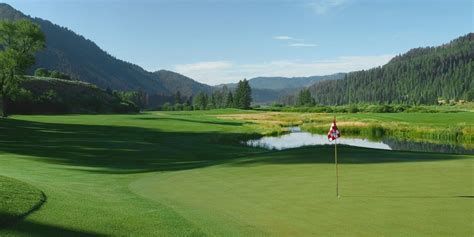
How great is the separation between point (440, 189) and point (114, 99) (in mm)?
139843

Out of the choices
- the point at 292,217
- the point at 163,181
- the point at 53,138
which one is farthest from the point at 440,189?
the point at 53,138

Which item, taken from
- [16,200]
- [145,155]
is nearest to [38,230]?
[16,200]

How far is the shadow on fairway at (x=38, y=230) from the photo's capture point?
8389mm

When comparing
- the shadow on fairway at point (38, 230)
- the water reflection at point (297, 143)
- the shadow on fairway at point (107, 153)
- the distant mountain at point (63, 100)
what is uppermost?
the distant mountain at point (63, 100)

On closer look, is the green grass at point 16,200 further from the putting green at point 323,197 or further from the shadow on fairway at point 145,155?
the shadow on fairway at point 145,155

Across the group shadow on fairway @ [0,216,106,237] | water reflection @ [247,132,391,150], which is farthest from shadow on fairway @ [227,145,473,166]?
water reflection @ [247,132,391,150]

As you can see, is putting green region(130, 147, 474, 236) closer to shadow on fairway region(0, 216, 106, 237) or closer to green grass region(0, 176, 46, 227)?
shadow on fairway region(0, 216, 106, 237)

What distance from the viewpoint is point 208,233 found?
31.2 feet

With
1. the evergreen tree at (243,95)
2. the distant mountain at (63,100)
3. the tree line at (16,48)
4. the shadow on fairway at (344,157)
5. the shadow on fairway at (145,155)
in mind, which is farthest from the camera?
the evergreen tree at (243,95)

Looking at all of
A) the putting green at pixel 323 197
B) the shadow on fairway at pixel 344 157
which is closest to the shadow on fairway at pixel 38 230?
the putting green at pixel 323 197

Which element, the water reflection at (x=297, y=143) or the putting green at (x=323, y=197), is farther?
the water reflection at (x=297, y=143)

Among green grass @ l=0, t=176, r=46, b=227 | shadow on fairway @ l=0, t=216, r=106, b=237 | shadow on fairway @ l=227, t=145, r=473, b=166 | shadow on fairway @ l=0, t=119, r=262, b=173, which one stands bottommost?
shadow on fairway @ l=0, t=119, r=262, b=173

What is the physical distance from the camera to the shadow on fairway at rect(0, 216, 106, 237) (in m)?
8.39

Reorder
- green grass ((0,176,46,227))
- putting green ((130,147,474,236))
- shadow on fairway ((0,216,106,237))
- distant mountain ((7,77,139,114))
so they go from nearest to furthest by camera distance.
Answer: shadow on fairway ((0,216,106,237)) < green grass ((0,176,46,227)) < putting green ((130,147,474,236)) < distant mountain ((7,77,139,114))
